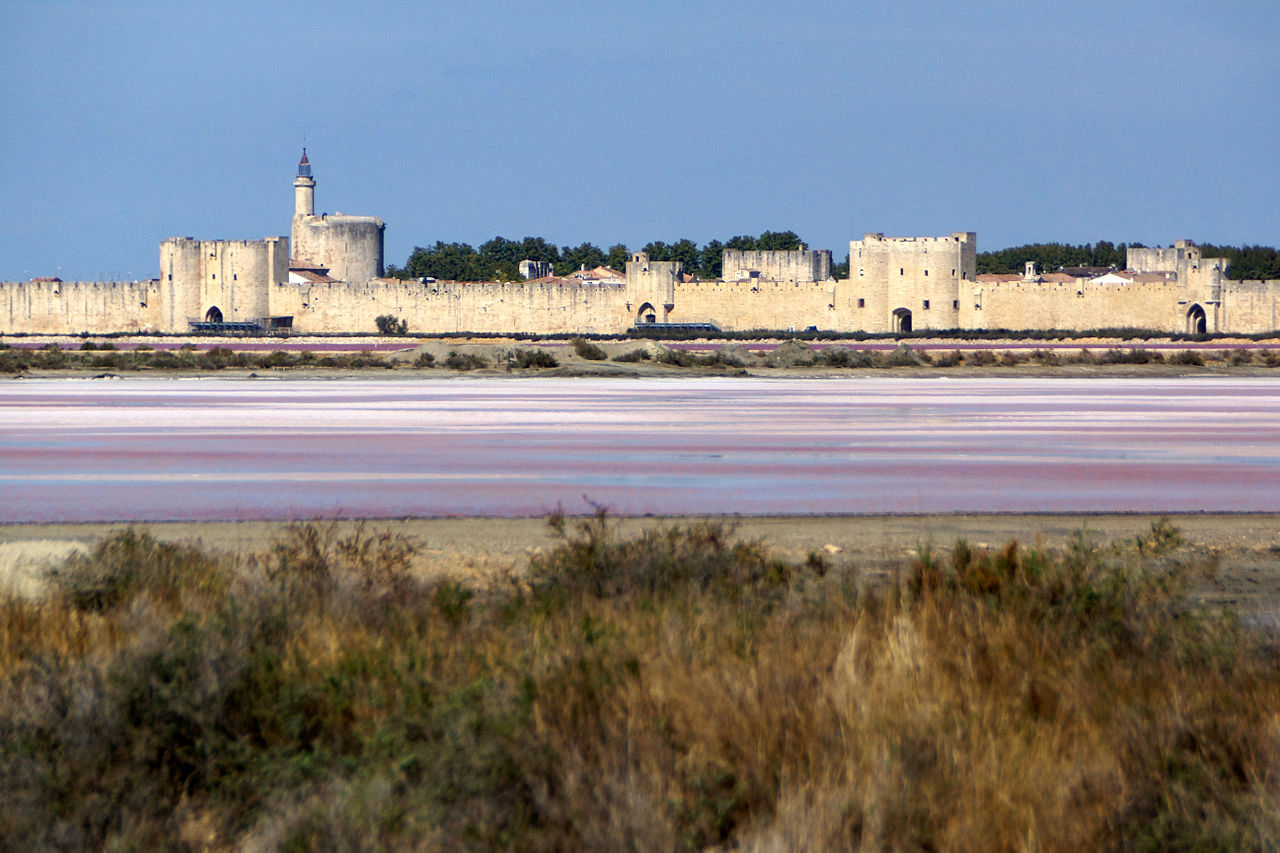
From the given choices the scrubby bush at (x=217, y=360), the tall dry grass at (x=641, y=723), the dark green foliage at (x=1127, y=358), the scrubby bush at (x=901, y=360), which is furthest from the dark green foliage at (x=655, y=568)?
the dark green foliage at (x=1127, y=358)

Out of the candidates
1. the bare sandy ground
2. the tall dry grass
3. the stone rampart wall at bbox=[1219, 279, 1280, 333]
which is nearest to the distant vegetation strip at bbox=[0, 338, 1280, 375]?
the stone rampart wall at bbox=[1219, 279, 1280, 333]

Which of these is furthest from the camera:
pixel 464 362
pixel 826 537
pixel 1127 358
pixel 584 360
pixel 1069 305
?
pixel 1069 305

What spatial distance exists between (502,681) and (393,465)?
7.16m

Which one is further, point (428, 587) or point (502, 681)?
point (428, 587)

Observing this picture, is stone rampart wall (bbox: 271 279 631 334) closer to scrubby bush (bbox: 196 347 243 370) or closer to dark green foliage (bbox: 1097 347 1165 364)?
scrubby bush (bbox: 196 347 243 370)

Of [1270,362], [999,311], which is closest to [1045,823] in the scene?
[1270,362]

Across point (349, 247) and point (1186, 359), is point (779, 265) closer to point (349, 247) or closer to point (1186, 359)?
point (349, 247)

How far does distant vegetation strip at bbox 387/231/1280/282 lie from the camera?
90.1 m

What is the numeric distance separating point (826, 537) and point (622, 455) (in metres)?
4.45

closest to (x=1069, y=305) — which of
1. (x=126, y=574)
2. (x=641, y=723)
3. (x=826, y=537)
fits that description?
(x=826, y=537)

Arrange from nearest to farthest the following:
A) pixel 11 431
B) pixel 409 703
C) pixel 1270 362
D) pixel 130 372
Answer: pixel 409 703 → pixel 11 431 → pixel 130 372 → pixel 1270 362

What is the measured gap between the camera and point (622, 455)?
11.3m

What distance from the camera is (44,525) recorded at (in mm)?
7305

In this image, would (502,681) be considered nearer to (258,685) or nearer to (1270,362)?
(258,685)
